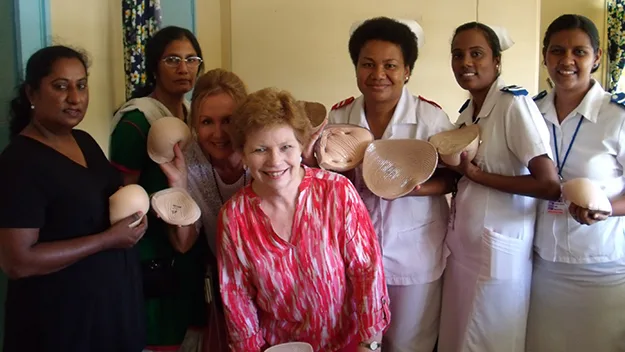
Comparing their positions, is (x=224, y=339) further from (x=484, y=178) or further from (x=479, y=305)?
(x=484, y=178)

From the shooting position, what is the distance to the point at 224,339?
1.61 meters

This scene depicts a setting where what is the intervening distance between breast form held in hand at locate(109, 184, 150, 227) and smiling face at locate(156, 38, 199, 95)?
0.61m

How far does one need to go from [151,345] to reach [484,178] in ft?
3.89

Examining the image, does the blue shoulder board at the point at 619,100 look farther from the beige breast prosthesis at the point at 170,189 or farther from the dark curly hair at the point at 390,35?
the beige breast prosthesis at the point at 170,189

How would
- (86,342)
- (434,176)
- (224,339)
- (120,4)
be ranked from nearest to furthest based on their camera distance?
(86,342) < (224,339) < (434,176) < (120,4)

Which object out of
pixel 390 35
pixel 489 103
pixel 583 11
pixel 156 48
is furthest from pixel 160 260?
pixel 583 11

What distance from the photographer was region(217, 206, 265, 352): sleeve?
1417 mm

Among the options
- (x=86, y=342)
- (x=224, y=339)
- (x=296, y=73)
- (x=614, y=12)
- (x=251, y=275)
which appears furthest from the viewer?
(x=614, y=12)

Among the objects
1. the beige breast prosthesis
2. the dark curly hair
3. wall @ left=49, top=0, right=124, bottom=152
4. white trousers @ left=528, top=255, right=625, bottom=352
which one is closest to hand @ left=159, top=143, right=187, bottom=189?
the beige breast prosthesis

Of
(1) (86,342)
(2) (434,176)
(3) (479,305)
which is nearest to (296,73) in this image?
(2) (434,176)

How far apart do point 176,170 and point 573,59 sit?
1.34 meters

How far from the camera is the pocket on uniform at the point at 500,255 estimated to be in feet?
5.41

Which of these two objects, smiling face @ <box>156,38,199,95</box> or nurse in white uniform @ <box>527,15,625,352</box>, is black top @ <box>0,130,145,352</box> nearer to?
smiling face @ <box>156,38,199,95</box>

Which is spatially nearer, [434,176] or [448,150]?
[448,150]
